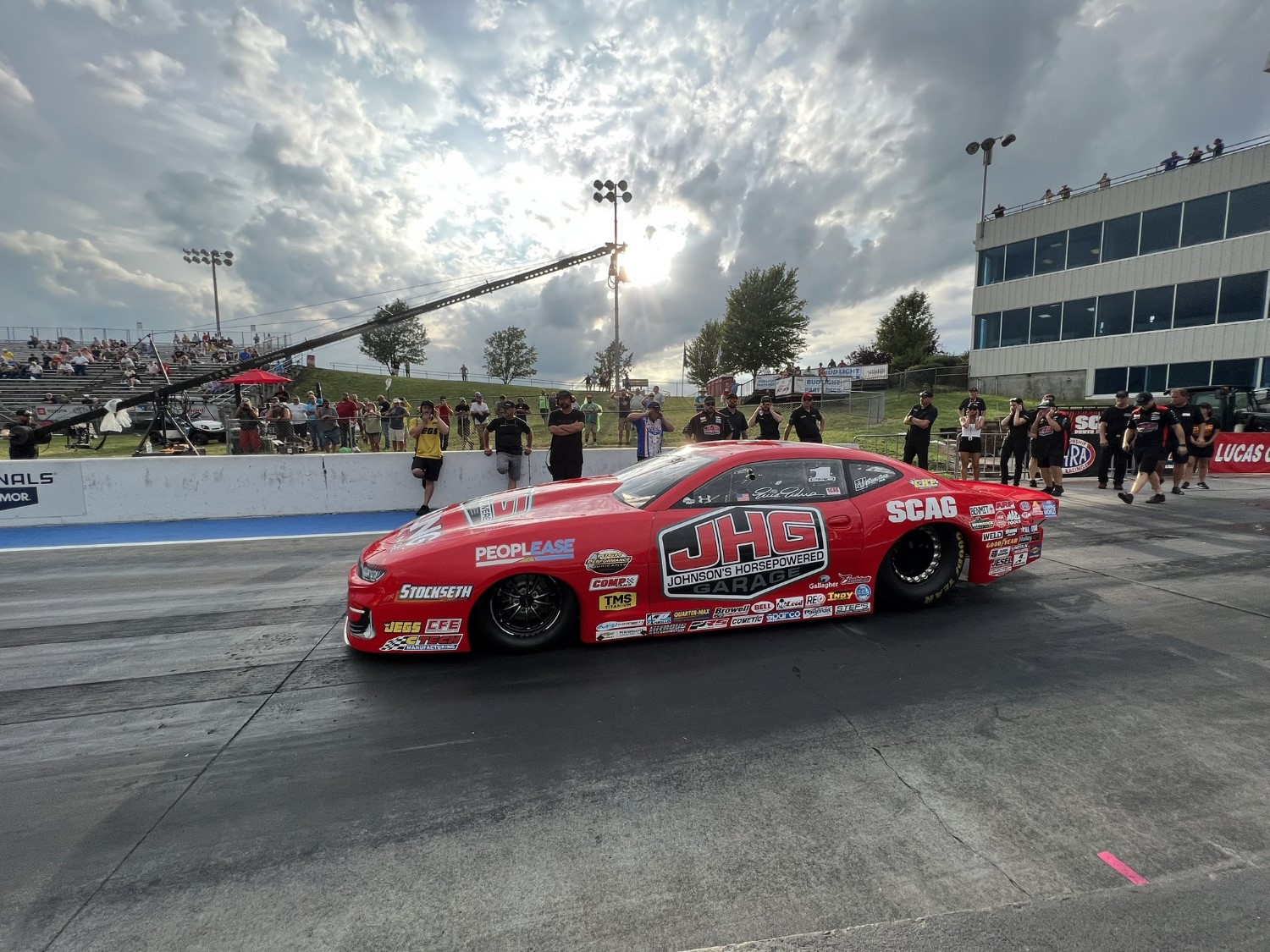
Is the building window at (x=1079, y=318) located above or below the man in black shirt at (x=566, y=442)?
above

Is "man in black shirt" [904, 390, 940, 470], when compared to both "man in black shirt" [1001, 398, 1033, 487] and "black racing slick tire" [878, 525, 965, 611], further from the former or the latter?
"black racing slick tire" [878, 525, 965, 611]

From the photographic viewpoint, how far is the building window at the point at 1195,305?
2152 centimetres

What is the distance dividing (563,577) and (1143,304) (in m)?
28.6

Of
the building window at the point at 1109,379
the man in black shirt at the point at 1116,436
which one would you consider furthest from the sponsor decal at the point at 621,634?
the building window at the point at 1109,379

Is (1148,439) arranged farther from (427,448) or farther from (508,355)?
(508,355)

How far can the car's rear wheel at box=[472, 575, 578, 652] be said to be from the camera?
3.64 metres

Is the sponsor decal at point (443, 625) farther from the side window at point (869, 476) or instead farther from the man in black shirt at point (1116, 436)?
the man in black shirt at point (1116, 436)

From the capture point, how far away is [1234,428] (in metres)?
15.0

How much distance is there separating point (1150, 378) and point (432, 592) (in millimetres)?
28743

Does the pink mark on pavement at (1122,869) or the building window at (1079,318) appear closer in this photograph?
the pink mark on pavement at (1122,869)

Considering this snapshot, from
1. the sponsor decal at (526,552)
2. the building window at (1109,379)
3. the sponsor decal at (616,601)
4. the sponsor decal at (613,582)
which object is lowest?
the sponsor decal at (616,601)

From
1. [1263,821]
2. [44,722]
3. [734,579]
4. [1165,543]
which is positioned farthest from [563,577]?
[1165,543]

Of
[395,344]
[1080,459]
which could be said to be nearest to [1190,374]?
[1080,459]

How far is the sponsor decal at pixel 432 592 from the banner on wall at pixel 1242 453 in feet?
51.1
